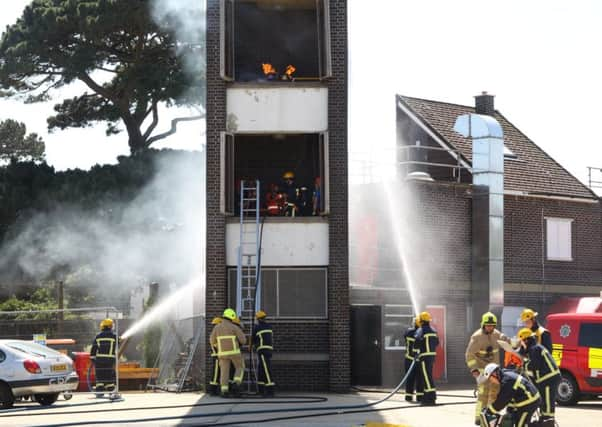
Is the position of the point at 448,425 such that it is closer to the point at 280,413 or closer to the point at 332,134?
the point at 280,413

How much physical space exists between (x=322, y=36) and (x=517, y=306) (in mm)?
10310

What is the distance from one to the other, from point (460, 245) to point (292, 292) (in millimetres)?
A: 7708

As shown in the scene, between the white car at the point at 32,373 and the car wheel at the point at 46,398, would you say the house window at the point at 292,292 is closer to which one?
the white car at the point at 32,373

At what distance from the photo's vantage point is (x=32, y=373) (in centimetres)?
2095

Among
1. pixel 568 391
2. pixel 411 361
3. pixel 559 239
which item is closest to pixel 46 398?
pixel 411 361

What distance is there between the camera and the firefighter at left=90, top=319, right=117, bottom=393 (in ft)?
74.6

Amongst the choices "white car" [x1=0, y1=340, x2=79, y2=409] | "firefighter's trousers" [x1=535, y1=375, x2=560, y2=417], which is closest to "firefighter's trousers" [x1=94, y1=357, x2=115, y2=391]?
"white car" [x1=0, y1=340, x2=79, y2=409]

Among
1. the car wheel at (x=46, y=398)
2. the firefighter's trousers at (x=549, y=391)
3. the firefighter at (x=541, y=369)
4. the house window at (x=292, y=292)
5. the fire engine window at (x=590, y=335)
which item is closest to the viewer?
the firefighter's trousers at (x=549, y=391)

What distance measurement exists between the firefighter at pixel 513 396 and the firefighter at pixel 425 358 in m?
7.82

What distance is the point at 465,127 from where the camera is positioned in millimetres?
32344

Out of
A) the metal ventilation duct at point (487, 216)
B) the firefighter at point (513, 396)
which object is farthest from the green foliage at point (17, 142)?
the firefighter at point (513, 396)

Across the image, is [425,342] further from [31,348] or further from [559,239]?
[559,239]

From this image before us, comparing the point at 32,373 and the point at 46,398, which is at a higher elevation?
the point at 32,373

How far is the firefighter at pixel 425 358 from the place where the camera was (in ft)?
70.3
